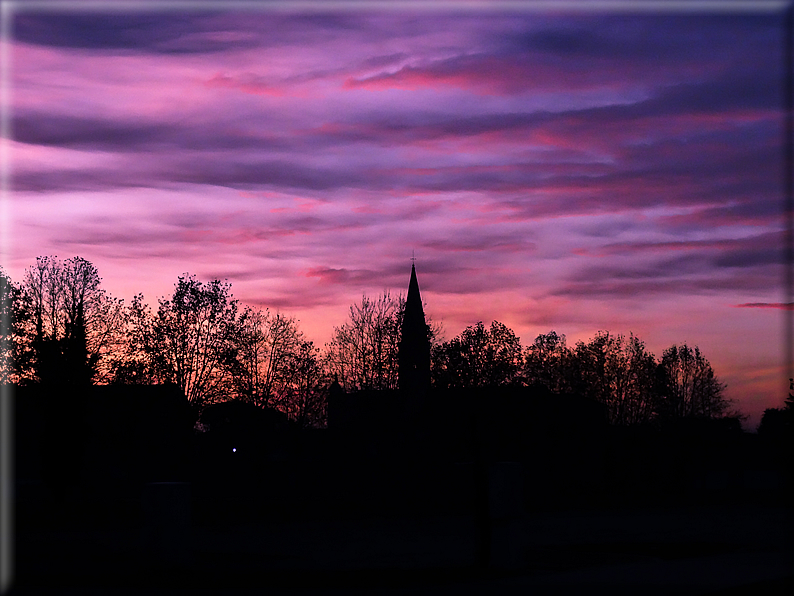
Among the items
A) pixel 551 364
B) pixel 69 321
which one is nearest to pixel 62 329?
pixel 69 321

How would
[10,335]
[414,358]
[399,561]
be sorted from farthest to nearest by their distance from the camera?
1. [414,358]
2. [10,335]
3. [399,561]

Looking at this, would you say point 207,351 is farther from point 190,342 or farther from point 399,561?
point 399,561

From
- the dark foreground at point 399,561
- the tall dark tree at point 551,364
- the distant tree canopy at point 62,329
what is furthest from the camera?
the tall dark tree at point 551,364

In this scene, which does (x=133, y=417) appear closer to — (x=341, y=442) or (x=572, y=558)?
(x=341, y=442)

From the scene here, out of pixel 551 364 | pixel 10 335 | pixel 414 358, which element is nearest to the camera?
pixel 10 335

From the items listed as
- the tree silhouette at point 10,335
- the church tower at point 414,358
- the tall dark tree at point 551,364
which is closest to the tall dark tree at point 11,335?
the tree silhouette at point 10,335

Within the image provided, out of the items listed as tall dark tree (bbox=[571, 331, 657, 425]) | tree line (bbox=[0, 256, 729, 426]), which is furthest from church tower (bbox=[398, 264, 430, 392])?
tall dark tree (bbox=[571, 331, 657, 425])

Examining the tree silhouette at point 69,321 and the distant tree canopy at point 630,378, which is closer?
the tree silhouette at point 69,321

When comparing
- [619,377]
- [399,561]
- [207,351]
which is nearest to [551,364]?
[619,377]

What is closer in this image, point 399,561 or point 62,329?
point 399,561

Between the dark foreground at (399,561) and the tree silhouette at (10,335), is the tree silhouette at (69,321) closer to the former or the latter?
the tree silhouette at (10,335)

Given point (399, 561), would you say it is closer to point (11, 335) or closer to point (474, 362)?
point (11, 335)

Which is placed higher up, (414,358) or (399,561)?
(414,358)

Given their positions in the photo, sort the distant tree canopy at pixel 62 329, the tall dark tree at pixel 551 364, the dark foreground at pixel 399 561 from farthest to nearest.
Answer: the tall dark tree at pixel 551 364
the distant tree canopy at pixel 62 329
the dark foreground at pixel 399 561
